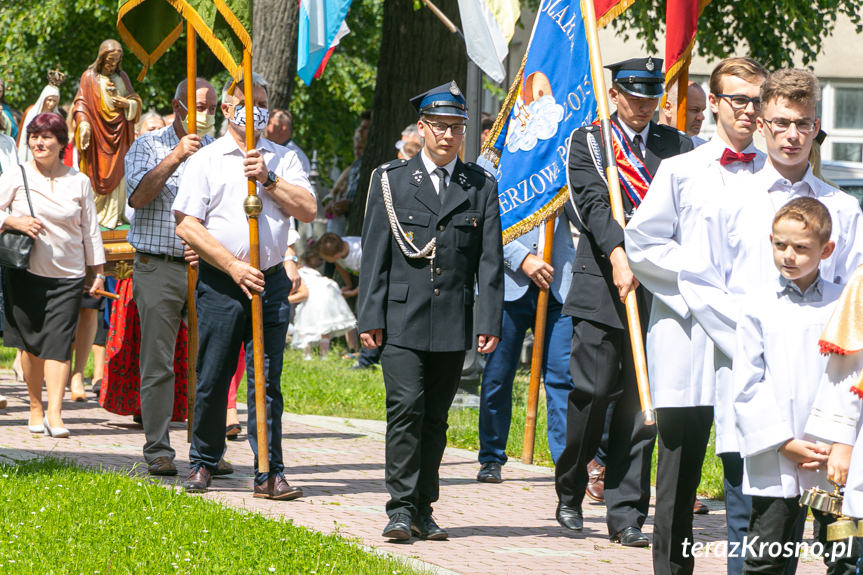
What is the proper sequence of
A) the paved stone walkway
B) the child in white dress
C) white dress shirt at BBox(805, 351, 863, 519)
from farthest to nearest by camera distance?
the child in white dress
the paved stone walkway
white dress shirt at BBox(805, 351, 863, 519)

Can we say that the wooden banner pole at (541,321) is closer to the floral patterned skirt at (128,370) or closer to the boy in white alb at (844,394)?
the floral patterned skirt at (128,370)

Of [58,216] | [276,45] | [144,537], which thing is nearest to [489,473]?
[144,537]

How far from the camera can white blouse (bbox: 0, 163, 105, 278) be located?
9.43 meters

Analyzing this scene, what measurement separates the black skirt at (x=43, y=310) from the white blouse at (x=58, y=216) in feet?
0.29

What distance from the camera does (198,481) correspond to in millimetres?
7652

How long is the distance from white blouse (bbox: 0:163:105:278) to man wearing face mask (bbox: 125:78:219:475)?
3.28ft

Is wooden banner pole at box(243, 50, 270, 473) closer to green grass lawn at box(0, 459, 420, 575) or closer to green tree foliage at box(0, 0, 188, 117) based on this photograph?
green grass lawn at box(0, 459, 420, 575)

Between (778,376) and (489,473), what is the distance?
13.2ft

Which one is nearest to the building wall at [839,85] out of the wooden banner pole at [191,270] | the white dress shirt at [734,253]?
the wooden banner pole at [191,270]

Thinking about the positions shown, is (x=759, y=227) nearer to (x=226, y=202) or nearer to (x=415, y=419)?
(x=415, y=419)

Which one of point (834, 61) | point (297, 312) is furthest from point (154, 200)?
point (834, 61)

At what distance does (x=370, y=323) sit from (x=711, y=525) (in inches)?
89.7

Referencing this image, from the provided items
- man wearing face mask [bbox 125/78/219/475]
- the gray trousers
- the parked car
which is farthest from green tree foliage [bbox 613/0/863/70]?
the gray trousers

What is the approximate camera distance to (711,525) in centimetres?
743
